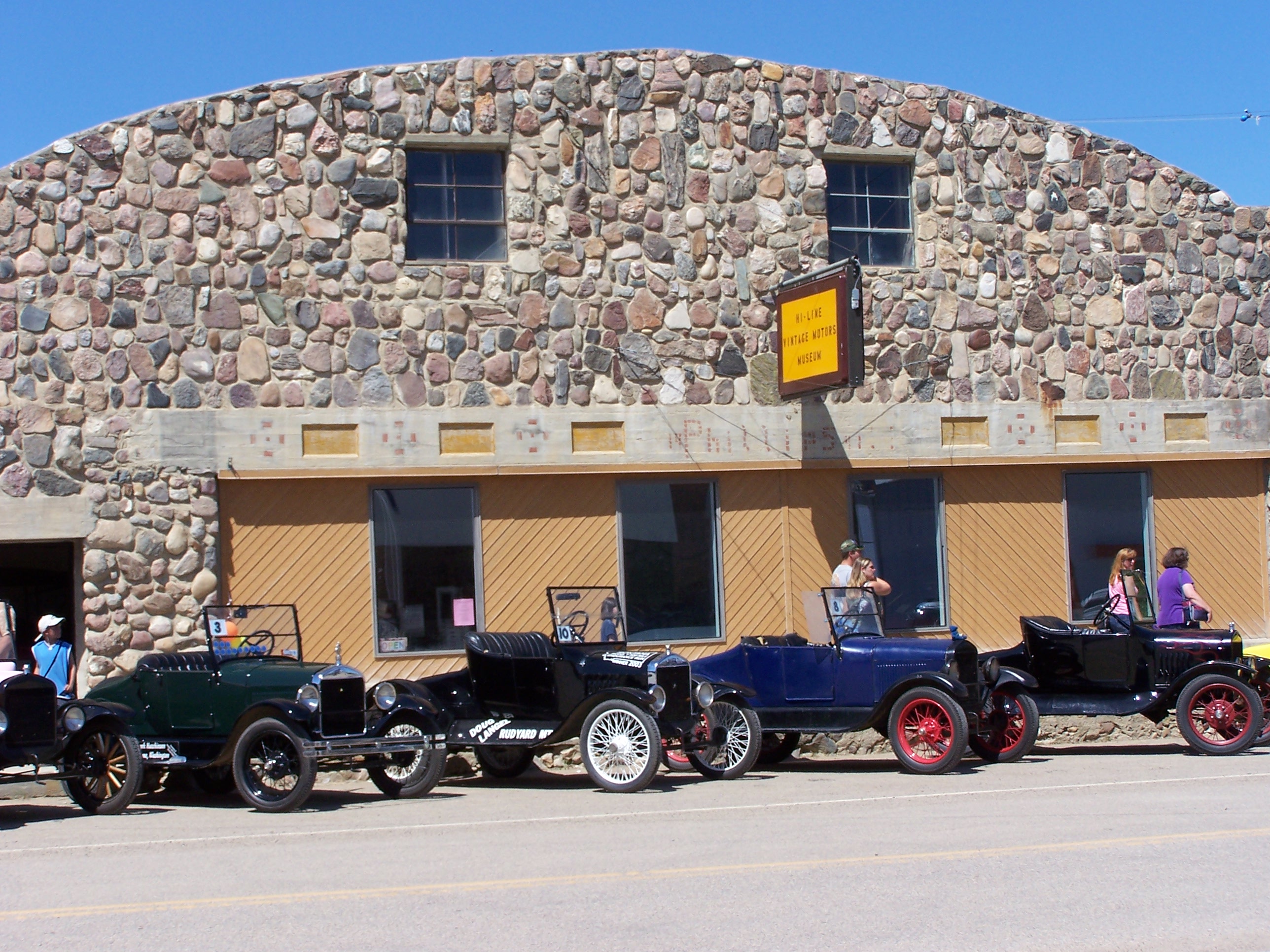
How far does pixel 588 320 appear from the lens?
16500 millimetres

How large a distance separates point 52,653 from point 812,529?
822 cm

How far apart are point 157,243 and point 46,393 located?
6.41 ft

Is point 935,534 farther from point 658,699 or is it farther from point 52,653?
point 52,653

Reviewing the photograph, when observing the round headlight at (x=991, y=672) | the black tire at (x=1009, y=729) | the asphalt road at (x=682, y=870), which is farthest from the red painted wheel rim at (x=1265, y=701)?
the round headlight at (x=991, y=672)

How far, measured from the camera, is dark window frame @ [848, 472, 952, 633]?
1711cm

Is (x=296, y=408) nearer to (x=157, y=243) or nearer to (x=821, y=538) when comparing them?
(x=157, y=243)

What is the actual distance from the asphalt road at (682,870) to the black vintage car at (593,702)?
46 centimetres

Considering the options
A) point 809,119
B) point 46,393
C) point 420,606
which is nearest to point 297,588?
point 420,606

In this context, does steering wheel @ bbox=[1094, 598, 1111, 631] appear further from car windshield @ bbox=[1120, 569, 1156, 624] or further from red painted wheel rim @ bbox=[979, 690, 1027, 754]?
red painted wheel rim @ bbox=[979, 690, 1027, 754]

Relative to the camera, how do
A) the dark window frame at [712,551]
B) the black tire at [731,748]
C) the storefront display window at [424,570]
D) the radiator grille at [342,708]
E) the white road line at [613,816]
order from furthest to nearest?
the dark window frame at [712,551] → the storefront display window at [424,570] → the black tire at [731,748] → the radiator grille at [342,708] → the white road line at [613,816]

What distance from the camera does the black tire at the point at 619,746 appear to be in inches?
458

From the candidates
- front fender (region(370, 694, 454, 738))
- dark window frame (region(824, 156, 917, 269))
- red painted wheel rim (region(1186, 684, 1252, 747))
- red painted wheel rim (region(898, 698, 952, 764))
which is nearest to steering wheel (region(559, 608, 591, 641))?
front fender (region(370, 694, 454, 738))

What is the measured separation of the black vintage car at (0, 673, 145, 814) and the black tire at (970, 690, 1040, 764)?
24.0 feet

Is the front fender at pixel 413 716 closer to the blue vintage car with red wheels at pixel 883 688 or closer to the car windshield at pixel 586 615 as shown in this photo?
the car windshield at pixel 586 615
